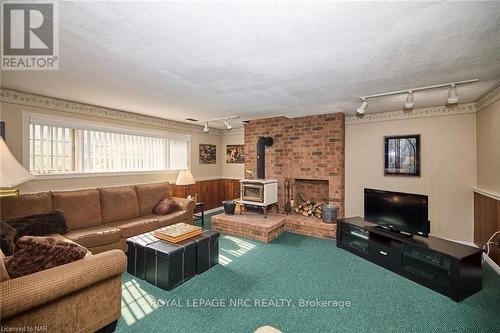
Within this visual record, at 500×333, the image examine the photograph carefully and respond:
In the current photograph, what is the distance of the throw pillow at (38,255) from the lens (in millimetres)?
1568

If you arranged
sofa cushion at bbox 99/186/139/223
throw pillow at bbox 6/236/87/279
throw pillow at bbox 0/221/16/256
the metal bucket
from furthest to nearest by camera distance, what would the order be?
the metal bucket, sofa cushion at bbox 99/186/139/223, throw pillow at bbox 0/221/16/256, throw pillow at bbox 6/236/87/279

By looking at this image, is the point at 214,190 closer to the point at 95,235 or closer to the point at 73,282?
the point at 95,235

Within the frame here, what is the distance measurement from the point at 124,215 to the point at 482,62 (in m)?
5.24

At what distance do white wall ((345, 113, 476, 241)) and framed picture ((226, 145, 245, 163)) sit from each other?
10.7ft

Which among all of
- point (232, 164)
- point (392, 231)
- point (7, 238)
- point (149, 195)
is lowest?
point (392, 231)

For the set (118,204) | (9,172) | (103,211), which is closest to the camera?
(9,172)

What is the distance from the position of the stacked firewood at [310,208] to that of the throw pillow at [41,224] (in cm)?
417

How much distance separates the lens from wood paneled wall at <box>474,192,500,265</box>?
9.77ft

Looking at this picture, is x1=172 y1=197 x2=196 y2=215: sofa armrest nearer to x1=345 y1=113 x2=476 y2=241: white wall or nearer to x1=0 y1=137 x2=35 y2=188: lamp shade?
x1=0 y1=137 x2=35 y2=188: lamp shade

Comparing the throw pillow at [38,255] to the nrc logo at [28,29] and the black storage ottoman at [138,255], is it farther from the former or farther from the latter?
the nrc logo at [28,29]

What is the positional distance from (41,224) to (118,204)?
3.74 feet

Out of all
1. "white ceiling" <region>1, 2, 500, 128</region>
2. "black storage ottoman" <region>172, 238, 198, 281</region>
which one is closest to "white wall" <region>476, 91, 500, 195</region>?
"white ceiling" <region>1, 2, 500, 128</region>

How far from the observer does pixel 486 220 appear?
3.27 m

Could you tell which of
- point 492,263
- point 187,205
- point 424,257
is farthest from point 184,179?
point 492,263
